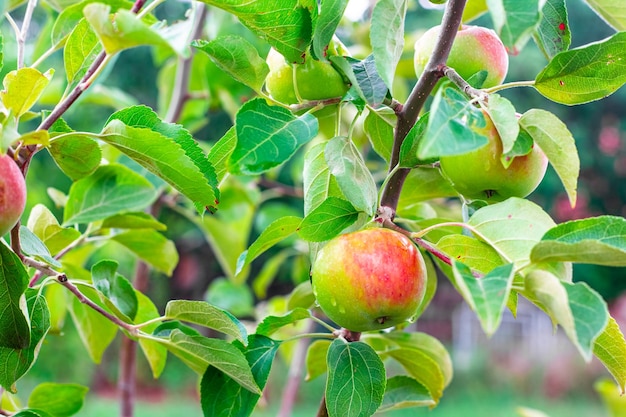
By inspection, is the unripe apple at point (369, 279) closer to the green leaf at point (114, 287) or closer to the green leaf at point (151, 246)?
the green leaf at point (114, 287)

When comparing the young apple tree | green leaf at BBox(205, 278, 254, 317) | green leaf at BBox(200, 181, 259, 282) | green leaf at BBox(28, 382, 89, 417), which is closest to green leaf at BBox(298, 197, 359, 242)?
the young apple tree

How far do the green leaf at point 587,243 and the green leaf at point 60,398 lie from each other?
1.59ft

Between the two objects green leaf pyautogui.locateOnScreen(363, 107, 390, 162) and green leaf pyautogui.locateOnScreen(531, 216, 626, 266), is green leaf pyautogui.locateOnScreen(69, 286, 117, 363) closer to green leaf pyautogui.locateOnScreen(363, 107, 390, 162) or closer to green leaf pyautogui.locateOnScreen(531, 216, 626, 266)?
green leaf pyautogui.locateOnScreen(363, 107, 390, 162)

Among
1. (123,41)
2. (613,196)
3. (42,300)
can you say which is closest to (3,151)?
(123,41)

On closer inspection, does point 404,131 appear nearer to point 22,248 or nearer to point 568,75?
point 568,75

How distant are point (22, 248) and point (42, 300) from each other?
2.5 inches

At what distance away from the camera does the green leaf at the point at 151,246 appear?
32.9 inches

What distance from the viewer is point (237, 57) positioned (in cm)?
53

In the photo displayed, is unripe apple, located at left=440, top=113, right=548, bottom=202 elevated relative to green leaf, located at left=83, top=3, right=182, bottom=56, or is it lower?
lower

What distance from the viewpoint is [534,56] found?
7.49 metres

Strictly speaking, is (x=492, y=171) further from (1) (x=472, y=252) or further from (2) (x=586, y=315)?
(2) (x=586, y=315)

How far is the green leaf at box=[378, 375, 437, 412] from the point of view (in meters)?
0.72

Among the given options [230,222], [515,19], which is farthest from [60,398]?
[230,222]

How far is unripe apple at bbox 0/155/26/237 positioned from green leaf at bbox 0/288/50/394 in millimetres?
132
